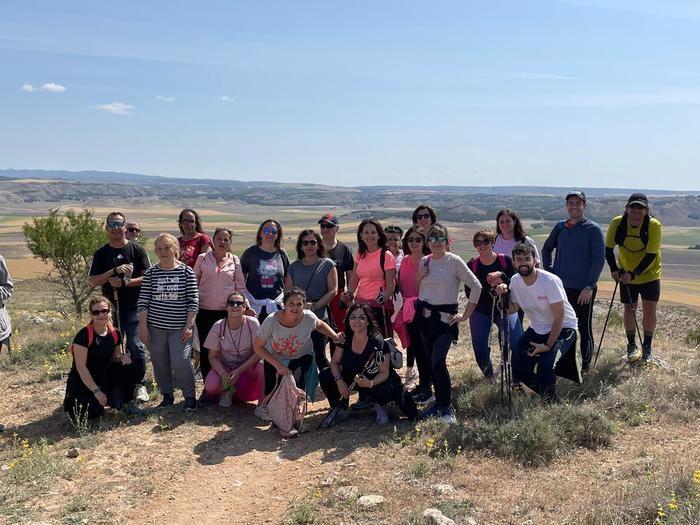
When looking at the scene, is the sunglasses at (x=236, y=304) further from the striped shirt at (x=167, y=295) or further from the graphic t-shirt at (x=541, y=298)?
the graphic t-shirt at (x=541, y=298)

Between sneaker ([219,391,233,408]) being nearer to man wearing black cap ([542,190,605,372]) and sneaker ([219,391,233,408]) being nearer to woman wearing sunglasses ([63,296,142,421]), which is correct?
woman wearing sunglasses ([63,296,142,421])

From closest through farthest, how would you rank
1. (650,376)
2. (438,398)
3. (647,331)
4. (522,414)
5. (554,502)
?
(554,502), (522,414), (438,398), (650,376), (647,331)

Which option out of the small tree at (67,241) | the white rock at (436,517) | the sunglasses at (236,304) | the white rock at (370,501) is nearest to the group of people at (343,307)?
the sunglasses at (236,304)

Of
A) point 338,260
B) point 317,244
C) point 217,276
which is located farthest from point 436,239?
point 217,276

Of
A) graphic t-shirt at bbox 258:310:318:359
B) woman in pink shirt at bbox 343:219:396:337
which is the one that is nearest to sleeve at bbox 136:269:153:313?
graphic t-shirt at bbox 258:310:318:359

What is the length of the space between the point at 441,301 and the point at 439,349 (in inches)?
18.9

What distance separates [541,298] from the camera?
5.58m

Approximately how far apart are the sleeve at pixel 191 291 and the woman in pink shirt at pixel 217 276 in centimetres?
38

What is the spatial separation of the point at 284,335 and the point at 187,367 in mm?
1120

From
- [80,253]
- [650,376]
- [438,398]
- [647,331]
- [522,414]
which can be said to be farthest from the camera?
[80,253]

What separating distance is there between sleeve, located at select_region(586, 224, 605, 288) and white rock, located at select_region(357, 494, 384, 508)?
3.64 m

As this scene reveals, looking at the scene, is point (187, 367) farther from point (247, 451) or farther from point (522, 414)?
point (522, 414)

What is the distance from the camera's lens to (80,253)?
708 inches

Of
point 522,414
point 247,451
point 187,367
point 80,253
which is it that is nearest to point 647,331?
point 522,414
